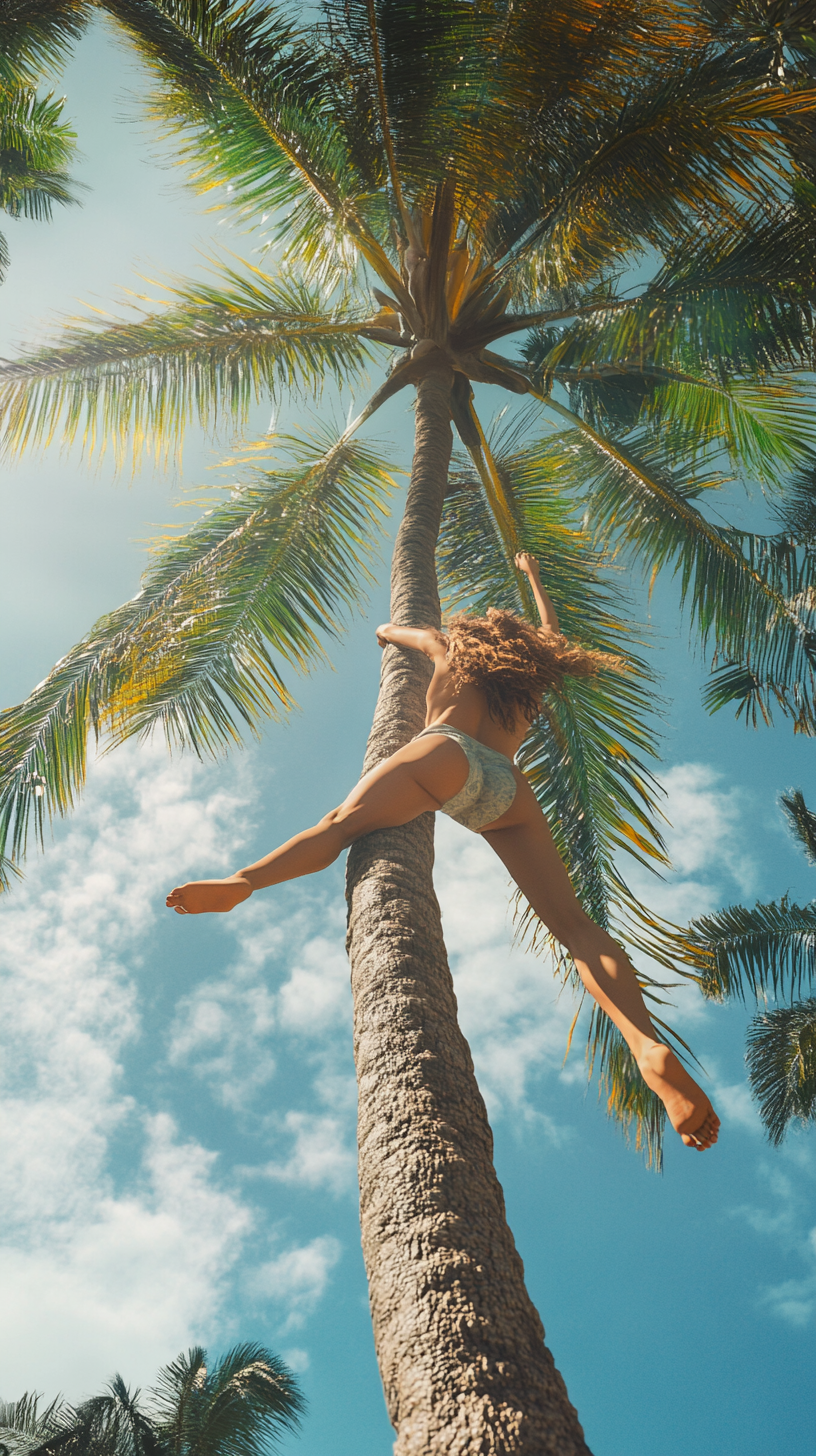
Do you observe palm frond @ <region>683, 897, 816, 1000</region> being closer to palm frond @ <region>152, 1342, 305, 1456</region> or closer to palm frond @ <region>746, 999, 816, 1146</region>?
palm frond @ <region>746, 999, 816, 1146</region>

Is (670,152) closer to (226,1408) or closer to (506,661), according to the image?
(506,661)

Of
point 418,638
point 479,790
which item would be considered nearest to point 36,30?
point 418,638

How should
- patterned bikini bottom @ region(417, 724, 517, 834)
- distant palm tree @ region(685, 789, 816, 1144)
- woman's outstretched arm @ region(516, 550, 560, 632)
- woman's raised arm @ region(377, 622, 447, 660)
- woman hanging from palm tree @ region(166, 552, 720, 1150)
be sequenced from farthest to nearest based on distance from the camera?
distant palm tree @ region(685, 789, 816, 1144), woman's outstretched arm @ region(516, 550, 560, 632), woman's raised arm @ region(377, 622, 447, 660), patterned bikini bottom @ region(417, 724, 517, 834), woman hanging from palm tree @ region(166, 552, 720, 1150)

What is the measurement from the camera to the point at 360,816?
10.7 feet

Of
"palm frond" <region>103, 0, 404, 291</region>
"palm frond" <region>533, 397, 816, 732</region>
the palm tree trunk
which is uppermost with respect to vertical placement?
"palm frond" <region>103, 0, 404, 291</region>

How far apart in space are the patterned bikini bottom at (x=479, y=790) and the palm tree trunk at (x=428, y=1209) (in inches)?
6.9

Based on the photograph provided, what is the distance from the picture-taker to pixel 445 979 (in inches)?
115

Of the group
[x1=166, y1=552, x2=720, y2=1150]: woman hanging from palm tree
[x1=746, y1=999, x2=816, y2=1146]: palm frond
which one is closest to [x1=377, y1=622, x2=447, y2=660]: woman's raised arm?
[x1=166, y1=552, x2=720, y2=1150]: woman hanging from palm tree

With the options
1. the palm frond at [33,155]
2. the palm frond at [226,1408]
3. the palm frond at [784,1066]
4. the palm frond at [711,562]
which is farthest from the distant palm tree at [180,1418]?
the palm frond at [33,155]

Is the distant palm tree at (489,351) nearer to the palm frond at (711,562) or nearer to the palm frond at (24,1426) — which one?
the palm frond at (711,562)

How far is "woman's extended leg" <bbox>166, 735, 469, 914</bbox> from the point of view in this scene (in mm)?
2852

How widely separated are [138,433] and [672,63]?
4248mm

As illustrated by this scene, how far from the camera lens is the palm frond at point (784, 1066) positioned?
10.7 m

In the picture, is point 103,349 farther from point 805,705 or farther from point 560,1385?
point 560,1385
